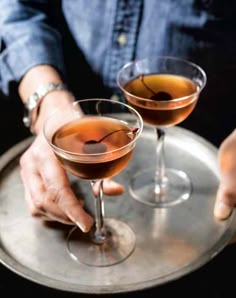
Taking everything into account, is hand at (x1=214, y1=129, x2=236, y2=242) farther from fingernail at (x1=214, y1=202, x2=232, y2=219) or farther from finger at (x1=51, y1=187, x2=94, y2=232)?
finger at (x1=51, y1=187, x2=94, y2=232)

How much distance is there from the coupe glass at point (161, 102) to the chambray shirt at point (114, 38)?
0.11m

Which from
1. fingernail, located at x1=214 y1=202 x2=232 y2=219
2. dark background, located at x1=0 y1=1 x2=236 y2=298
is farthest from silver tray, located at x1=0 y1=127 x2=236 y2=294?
dark background, located at x1=0 y1=1 x2=236 y2=298

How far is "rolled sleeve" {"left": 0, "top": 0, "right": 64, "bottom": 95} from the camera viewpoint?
1092 millimetres

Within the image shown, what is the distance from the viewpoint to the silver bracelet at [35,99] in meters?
1.03

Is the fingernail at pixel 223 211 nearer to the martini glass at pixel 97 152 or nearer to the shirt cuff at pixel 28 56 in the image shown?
the martini glass at pixel 97 152

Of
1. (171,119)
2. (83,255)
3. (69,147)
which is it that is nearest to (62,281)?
(83,255)

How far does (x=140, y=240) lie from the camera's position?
2.77ft

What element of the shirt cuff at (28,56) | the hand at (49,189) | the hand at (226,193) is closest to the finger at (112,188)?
the hand at (49,189)

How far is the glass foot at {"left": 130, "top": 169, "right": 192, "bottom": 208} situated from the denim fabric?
226mm

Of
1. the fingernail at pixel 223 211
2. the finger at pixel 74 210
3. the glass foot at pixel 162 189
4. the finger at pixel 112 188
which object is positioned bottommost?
the glass foot at pixel 162 189

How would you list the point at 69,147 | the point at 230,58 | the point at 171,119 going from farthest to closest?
the point at 230,58, the point at 171,119, the point at 69,147

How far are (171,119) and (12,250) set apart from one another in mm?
284

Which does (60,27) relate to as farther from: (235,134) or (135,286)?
(135,286)

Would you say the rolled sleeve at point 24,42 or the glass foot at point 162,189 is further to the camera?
the rolled sleeve at point 24,42
